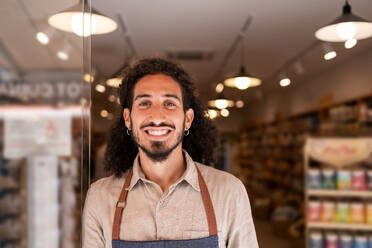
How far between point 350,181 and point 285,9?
5.47 ft

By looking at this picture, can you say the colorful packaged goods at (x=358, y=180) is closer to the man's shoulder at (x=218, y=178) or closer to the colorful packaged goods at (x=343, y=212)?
the colorful packaged goods at (x=343, y=212)

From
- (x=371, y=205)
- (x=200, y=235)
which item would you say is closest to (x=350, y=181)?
(x=371, y=205)

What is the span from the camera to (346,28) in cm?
227

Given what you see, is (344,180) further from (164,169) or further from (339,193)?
(164,169)

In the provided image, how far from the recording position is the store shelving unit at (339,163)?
3.27m

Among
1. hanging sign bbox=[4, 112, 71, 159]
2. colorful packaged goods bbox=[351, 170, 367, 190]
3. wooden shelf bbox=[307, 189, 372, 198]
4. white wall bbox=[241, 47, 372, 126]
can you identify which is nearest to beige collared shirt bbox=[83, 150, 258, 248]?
hanging sign bbox=[4, 112, 71, 159]

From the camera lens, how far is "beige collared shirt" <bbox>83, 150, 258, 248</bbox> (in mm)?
1576

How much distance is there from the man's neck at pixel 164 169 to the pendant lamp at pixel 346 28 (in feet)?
4.24

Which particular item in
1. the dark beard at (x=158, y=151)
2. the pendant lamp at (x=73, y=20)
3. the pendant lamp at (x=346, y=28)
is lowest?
the dark beard at (x=158, y=151)

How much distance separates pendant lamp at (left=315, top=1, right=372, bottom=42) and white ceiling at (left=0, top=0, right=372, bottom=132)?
0.17 ft

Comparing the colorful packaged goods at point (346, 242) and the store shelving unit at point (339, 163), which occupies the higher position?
the store shelving unit at point (339, 163)

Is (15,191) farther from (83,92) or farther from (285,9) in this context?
(285,9)

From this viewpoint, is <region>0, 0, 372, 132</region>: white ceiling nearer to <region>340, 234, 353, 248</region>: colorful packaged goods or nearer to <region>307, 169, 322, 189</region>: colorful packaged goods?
<region>307, 169, 322, 189</region>: colorful packaged goods

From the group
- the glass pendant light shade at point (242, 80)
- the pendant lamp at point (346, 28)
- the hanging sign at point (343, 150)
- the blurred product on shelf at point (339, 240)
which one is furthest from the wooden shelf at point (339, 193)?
the pendant lamp at point (346, 28)
